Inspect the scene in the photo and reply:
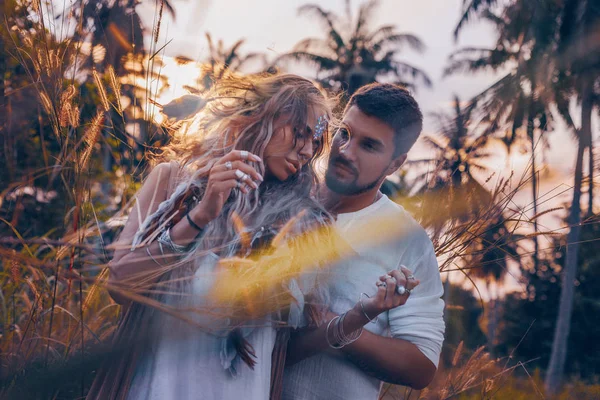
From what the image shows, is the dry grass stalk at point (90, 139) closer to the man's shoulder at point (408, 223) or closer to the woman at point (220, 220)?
the woman at point (220, 220)

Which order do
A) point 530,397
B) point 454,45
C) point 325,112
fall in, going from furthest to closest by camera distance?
1. point 454,45
2. point 530,397
3. point 325,112

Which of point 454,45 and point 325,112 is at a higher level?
point 454,45

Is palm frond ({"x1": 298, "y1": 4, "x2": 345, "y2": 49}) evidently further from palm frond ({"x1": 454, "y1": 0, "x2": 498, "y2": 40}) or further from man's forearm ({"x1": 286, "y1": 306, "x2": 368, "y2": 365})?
man's forearm ({"x1": 286, "y1": 306, "x2": 368, "y2": 365})

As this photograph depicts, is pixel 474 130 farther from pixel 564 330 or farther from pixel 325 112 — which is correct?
pixel 564 330

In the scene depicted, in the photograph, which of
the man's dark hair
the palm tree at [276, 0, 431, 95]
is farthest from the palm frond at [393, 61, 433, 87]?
the man's dark hair

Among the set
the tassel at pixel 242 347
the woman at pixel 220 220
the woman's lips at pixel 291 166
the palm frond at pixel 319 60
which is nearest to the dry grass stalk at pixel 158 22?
the woman at pixel 220 220

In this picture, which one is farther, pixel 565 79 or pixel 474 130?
pixel 565 79

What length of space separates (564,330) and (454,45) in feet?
33.2

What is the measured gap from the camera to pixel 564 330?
18.1m

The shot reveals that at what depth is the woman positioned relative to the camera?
1.48 meters

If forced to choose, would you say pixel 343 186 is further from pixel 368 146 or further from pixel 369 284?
pixel 369 284

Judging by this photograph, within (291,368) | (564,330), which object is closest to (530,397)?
(291,368)

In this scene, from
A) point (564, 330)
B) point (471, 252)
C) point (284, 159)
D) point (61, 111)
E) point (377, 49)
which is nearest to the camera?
point (61, 111)

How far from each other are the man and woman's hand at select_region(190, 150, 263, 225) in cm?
43
